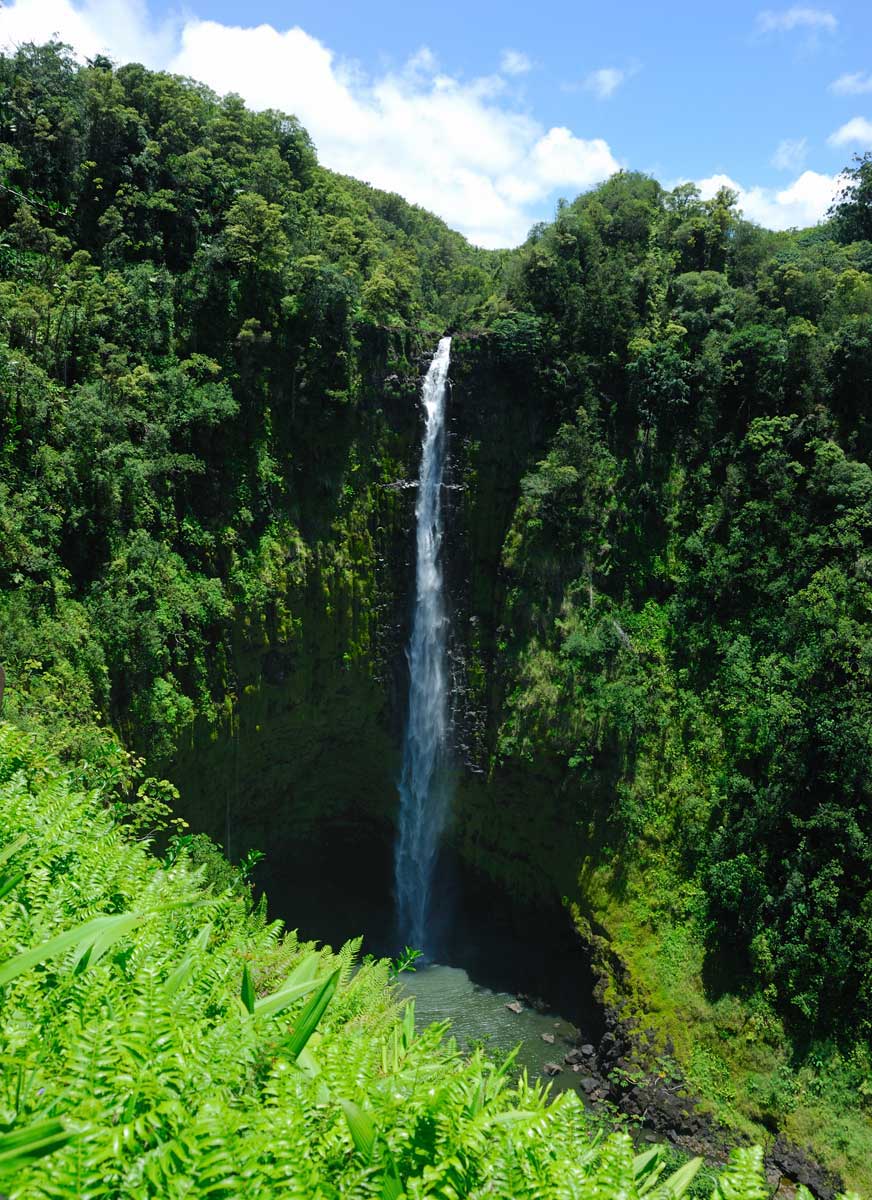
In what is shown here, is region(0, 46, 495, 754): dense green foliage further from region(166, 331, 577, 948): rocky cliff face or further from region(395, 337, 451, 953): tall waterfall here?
region(395, 337, 451, 953): tall waterfall

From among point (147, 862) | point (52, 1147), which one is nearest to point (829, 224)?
point (147, 862)

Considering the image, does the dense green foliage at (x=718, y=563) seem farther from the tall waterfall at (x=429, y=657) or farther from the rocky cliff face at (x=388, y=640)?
the tall waterfall at (x=429, y=657)

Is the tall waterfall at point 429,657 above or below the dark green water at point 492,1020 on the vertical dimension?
above

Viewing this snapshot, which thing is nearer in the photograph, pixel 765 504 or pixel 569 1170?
pixel 569 1170

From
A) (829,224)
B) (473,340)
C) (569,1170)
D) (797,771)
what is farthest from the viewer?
(829,224)

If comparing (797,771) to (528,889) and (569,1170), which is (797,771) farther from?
(569,1170)

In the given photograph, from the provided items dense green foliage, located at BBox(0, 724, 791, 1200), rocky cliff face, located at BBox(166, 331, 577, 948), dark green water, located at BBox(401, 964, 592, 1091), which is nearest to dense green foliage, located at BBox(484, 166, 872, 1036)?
rocky cliff face, located at BBox(166, 331, 577, 948)

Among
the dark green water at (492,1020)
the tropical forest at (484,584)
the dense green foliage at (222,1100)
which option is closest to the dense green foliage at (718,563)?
the tropical forest at (484,584)
